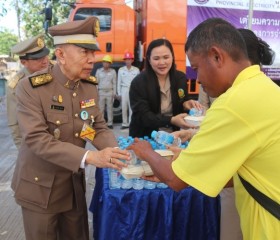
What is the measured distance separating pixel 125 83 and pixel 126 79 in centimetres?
10

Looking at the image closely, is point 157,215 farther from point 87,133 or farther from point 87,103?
point 87,103

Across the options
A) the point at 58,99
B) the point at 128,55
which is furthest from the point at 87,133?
the point at 128,55

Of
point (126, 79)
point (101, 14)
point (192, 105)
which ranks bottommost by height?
point (126, 79)

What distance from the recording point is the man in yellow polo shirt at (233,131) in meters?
1.12

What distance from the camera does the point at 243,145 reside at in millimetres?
1123

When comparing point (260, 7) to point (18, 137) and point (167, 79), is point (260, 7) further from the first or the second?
point (18, 137)

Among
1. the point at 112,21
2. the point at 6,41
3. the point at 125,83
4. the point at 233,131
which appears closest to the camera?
the point at 233,131

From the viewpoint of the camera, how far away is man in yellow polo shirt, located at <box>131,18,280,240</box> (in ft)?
3.66

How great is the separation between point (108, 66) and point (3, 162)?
3.29m

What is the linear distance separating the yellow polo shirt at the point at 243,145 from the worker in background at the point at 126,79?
256 inches

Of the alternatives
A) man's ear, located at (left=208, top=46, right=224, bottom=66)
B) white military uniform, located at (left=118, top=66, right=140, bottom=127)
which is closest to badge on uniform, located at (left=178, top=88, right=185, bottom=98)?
man's ear, located at (left=208, top=46, right=224, bottom=66)

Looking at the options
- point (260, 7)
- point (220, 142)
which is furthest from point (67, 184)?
point (260, 7)

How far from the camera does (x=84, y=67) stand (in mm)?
1940

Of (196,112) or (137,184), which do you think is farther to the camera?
Answer: (196,112)
